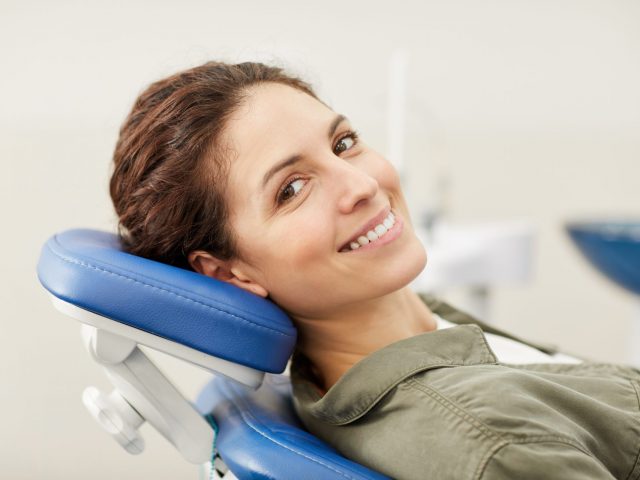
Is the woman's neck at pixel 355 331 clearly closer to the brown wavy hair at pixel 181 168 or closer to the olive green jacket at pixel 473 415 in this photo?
the olive green jacket at pixel 473 415

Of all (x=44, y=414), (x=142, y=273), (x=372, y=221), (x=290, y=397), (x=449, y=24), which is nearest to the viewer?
(x=142, y=273)

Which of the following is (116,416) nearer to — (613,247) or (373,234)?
(373,234)

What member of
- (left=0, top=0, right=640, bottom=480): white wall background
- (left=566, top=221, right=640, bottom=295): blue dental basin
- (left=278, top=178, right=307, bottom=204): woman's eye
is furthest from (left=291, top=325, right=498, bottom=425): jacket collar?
(left=0, top=0, right=640, bottom=480): white wall background

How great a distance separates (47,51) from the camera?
2.36 metres

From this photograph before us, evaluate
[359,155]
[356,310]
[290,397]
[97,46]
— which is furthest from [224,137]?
[97,46]

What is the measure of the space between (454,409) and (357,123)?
208 cm

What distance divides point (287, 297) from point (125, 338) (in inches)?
9.1

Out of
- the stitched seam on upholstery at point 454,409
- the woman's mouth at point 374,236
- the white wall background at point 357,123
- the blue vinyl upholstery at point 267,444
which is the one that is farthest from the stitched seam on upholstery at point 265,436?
the white wall background at point 357,123

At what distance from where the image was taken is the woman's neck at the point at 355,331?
3.42 ft

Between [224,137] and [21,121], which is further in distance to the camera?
[21,121]

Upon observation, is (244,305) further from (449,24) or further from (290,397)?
(449,24)

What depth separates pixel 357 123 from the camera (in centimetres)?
275

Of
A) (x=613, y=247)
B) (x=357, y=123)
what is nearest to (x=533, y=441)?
(x=613, y=247)

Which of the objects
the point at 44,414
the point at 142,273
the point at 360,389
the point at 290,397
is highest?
the point at 142,273
